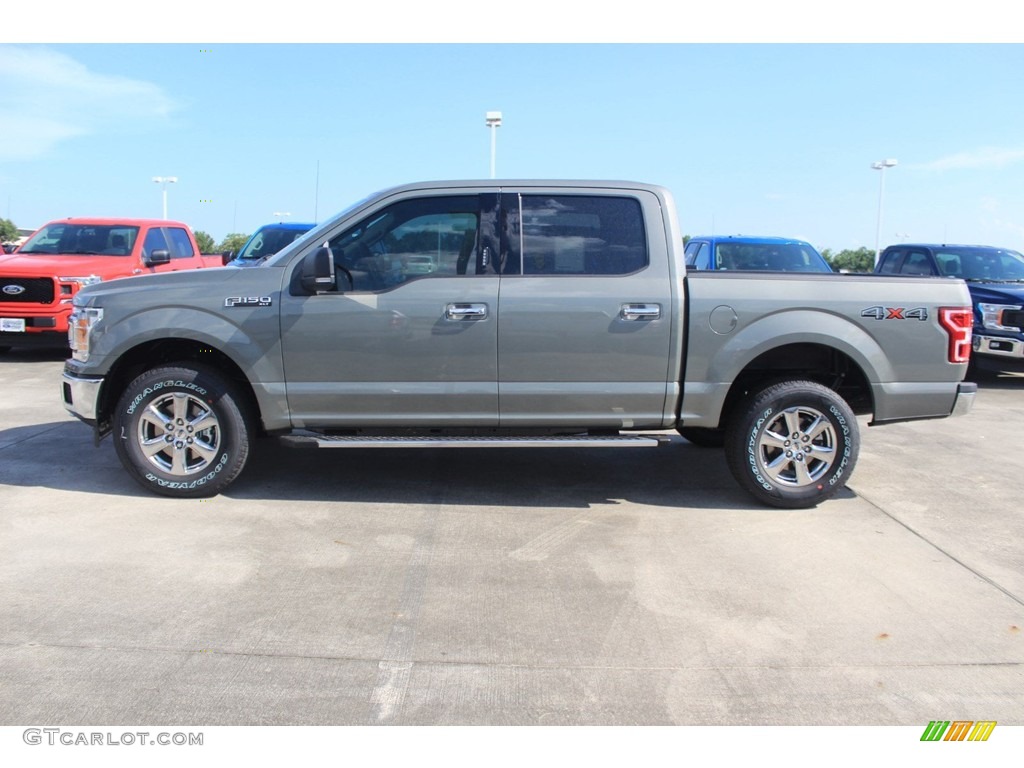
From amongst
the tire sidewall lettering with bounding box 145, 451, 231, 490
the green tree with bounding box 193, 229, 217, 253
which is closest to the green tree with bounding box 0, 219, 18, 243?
the green tree with bounding box 193, 229, 217, 253

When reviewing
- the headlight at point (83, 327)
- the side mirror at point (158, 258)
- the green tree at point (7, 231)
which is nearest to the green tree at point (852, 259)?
the side mirror at point (158, 258)

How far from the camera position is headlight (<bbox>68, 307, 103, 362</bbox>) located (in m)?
5.54

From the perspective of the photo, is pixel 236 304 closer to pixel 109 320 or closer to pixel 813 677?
pixel 109 320

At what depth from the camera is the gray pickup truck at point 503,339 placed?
213 inches

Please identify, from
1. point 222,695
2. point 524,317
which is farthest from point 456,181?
point 222,695

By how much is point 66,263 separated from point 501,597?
398 inches

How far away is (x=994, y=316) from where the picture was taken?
1067cm

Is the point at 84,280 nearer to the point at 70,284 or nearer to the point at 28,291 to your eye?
the point at 70,284

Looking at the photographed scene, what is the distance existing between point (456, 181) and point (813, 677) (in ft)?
11.9

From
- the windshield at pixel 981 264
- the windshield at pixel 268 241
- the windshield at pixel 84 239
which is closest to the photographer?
the windshield at pixel 981 264

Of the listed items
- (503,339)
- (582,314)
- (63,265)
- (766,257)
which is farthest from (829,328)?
(63,265)

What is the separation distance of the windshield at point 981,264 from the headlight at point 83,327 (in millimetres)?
10775

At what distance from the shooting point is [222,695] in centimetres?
→ 325

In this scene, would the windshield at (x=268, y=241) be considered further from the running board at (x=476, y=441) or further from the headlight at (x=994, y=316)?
the headlight at (x=994, y=316)
